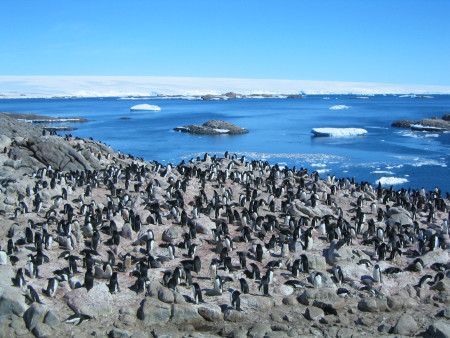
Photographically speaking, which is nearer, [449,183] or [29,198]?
[29,198]

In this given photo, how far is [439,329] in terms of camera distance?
8.21m

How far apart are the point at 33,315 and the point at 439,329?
289 inches

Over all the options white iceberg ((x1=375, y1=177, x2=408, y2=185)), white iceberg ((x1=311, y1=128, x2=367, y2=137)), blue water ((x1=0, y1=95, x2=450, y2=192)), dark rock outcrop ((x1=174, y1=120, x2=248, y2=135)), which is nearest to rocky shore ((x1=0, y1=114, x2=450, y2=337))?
white iceberg ((x1=375, y1=177, x2=408, y2=185))

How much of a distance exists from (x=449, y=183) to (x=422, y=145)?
→ 602 inches

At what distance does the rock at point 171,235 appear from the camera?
1234 cm

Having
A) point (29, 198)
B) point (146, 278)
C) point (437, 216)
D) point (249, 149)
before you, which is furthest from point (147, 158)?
point (146, 278)

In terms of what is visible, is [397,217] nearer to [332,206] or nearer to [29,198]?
[332,206]

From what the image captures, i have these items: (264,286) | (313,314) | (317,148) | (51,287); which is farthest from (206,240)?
(317,148)

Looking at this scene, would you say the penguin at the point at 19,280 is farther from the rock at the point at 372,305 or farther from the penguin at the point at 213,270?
the rock at the point at 372,305

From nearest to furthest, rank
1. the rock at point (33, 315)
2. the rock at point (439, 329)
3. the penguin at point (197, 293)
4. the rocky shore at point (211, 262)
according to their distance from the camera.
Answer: the rock at point (439, 329) < the rock at point (33, 315) < the rocky shore at point (211, 262) < the penguin at point (197, 293)

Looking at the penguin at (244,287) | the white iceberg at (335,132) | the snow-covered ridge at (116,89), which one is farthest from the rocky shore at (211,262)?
the snow-covered ridge at (116,89)

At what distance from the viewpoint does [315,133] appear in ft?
152

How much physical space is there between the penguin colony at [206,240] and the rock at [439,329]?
1.58 metres

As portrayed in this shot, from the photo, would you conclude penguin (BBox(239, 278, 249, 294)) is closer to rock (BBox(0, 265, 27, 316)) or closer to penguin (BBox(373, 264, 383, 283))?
penguin (BBox(373, 264, 383, 283))
